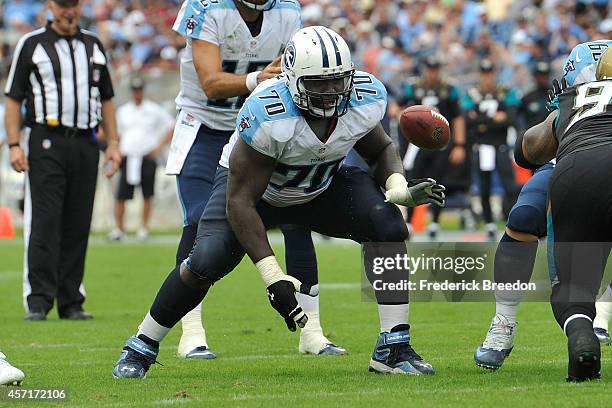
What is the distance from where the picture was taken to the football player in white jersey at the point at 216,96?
19.7ft

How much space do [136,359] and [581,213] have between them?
1986 millimetres

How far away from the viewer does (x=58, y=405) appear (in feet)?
14.3

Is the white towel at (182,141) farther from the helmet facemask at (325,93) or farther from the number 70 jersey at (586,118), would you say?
the number 70 jersey at (586,118)

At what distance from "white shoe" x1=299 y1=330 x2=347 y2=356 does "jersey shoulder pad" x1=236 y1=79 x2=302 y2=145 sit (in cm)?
147

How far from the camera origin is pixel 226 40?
613 centimetres

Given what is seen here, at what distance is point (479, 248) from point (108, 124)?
3.14 meters

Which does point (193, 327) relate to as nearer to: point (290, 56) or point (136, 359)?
point (136, 359)

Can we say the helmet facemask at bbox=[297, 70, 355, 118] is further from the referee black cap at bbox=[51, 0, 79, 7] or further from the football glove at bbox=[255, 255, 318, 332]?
the referee black cap at bbox=[51, 0, 79, 7]

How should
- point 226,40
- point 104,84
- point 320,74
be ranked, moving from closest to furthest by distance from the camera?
point 320,74
point 226,40
point 104,84

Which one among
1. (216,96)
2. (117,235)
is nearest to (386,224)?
(216,96)

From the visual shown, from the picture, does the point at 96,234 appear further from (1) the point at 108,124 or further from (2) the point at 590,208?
(2) the point at 590,208

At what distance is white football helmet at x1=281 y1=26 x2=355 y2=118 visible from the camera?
4.91 m

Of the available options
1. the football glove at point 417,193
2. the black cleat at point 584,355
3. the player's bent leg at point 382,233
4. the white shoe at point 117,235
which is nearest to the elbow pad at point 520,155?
the football glove at point 417,193

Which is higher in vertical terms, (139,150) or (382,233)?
(382,233)
